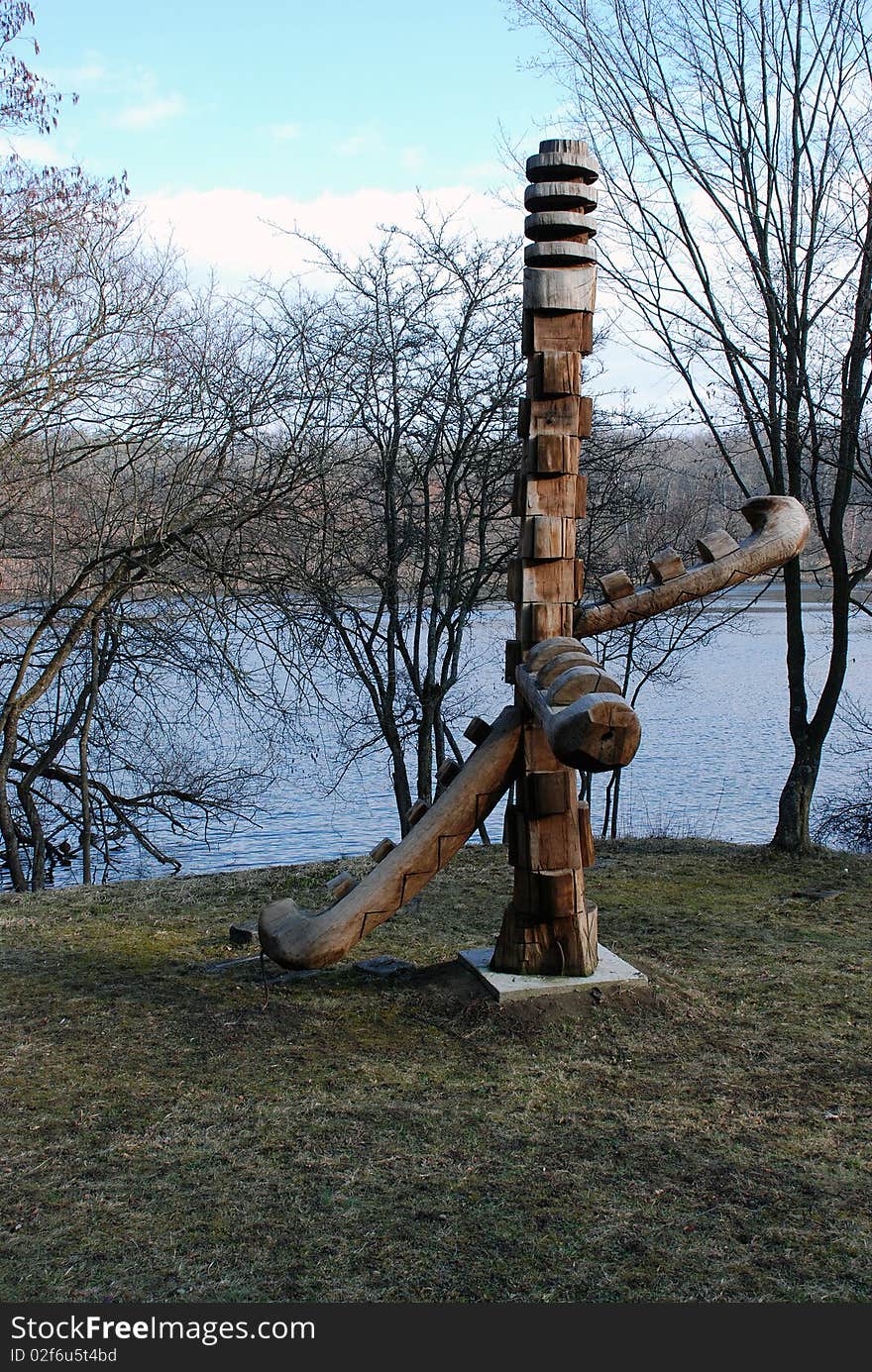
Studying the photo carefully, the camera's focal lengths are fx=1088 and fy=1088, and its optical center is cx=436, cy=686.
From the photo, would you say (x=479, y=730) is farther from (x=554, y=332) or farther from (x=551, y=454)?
(x=554, y=332)

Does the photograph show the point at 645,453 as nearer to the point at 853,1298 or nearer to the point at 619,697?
the point at 619,697

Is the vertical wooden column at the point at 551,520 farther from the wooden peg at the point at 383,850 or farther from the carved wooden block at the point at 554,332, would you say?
the wooden peg at the point at 383,850

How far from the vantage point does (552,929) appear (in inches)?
187

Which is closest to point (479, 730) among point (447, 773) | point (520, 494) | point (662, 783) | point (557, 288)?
point (447, 773)

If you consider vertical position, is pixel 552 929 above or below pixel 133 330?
below

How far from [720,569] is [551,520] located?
78 cm

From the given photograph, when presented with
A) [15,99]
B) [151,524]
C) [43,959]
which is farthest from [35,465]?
[43,959]

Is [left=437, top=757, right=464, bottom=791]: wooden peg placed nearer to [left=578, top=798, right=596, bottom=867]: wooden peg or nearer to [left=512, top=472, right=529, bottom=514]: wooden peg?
[left=578, top=798, right=596, bottom=867]: wooden peg

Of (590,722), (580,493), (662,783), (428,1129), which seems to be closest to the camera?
(590,722)

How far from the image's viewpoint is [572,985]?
184 inches

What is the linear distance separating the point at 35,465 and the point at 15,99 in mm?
2849

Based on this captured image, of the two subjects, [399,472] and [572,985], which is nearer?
[572,985]

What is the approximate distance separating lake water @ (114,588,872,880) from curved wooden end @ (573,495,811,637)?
543cm

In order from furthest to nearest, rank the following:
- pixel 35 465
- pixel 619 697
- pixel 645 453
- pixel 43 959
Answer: pixel 645 453
pixel 35 465
pixel 43 959
pixel 619 697
